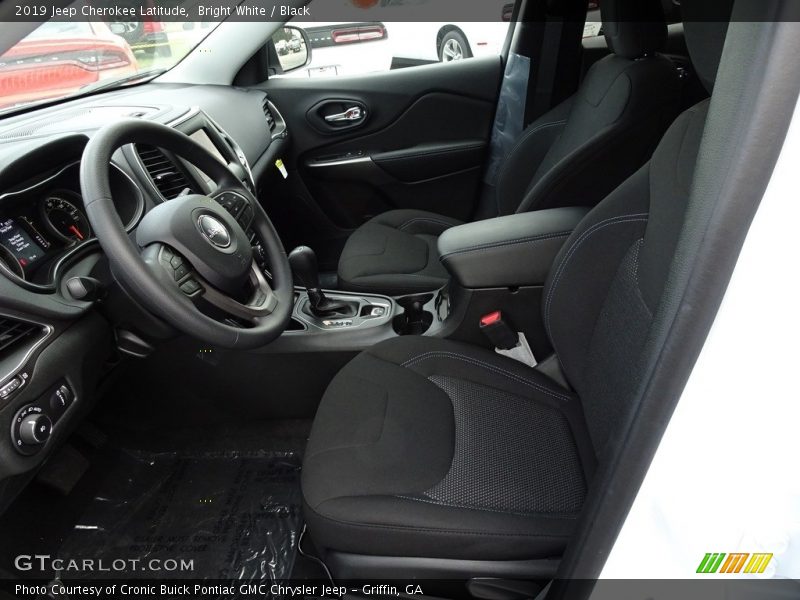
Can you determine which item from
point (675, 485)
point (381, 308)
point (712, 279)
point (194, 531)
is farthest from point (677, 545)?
point (194, 531)

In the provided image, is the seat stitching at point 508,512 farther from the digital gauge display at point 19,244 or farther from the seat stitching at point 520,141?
the seat stitching at point 520,141

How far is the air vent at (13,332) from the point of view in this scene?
90 centimetres

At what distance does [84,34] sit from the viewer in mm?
1583

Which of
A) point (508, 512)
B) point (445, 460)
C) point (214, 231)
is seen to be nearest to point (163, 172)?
point (214, 231)

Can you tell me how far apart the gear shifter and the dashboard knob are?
64cm

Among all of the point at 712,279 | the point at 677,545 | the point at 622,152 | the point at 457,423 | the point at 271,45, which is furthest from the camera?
the point at 271,45

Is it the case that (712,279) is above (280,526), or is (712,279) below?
above

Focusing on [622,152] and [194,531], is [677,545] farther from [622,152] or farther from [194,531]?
[194,531]

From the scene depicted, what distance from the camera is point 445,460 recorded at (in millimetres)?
951

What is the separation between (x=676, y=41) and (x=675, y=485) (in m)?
1.77

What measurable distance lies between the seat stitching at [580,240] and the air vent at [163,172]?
0.81m

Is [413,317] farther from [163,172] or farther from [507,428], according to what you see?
[163,172]

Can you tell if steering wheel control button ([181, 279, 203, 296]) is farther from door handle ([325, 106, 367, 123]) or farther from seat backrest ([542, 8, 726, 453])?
door handle ([325, 106, 367, 123])

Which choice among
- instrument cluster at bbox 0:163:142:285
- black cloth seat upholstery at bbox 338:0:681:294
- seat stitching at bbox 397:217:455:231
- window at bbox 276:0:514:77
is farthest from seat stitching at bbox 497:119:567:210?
instrument cluster at bbox 0:163:142:285
